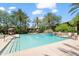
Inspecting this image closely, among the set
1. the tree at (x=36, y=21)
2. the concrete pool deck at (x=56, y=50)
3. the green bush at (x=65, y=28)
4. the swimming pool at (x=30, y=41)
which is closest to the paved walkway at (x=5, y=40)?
the swimming pool at (x=30, y=41)

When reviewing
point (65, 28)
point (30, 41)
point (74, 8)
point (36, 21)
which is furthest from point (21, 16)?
point (74, 8)

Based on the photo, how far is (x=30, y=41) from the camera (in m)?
4.57

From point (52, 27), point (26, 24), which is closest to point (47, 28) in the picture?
point (52, 27)

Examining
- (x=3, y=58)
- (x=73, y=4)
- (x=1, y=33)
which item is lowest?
(x=3, y=58)

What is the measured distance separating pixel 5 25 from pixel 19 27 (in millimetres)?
Result: 286

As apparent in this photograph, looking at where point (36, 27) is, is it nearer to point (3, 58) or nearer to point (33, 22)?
point (33, 22)

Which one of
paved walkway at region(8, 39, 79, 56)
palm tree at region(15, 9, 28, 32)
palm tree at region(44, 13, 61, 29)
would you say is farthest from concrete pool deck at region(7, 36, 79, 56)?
palm tree at region(15, 9, 28, 32)

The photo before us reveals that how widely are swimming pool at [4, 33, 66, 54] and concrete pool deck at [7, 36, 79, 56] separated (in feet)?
0.26

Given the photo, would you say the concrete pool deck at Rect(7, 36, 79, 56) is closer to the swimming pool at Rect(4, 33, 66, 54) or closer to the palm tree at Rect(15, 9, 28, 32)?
the swimming pool at Rect(4, 33, 66, 54)

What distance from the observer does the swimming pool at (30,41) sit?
14.8ft

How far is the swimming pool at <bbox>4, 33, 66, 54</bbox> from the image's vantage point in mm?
4523

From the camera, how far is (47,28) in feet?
15.2

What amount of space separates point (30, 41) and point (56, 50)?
0.55 meters

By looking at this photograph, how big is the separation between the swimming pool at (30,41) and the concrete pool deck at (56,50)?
8 centimetres
